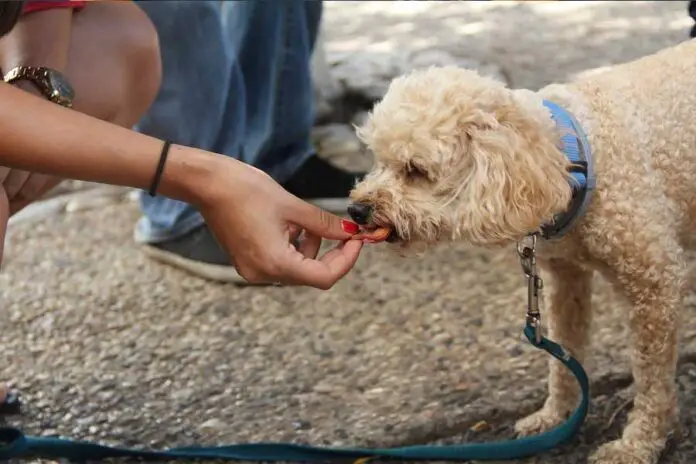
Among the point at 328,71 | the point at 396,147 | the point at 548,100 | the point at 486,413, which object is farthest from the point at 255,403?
the point at 328,71

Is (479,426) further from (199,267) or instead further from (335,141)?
(335,141)

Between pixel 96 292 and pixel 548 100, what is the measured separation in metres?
1.67

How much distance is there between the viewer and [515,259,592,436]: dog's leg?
6.61 feet

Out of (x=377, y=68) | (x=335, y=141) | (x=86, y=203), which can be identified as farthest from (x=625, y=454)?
(x=377, y=68)

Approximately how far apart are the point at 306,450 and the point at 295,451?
0.09ft

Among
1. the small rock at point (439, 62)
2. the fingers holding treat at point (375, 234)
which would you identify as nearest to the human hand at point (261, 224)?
the fingers holding treat at point (375, 234)

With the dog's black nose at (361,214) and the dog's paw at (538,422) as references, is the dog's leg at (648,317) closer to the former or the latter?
the dog's paw at (538,422)

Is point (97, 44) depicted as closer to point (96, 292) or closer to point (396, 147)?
point (396, 147)

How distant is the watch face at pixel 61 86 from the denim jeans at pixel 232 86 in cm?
113

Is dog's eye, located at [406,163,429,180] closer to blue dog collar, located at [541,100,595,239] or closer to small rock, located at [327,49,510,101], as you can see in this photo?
blue dog collar, located at [541,100,595,239]

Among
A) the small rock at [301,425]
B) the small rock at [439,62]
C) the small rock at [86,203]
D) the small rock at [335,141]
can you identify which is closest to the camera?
the small rock at [301,425]

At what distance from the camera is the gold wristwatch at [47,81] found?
1739 mm

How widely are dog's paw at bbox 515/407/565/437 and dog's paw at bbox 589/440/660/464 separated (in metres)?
0.16

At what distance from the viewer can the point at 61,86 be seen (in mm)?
1770
